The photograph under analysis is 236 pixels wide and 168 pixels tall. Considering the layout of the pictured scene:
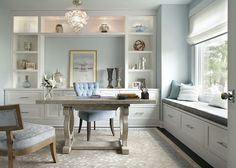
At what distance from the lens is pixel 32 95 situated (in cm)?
472

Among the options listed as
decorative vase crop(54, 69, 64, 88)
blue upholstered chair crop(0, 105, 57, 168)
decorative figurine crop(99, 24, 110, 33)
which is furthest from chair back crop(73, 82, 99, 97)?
blue upholstered chair crop(0, 105, 57, 168)

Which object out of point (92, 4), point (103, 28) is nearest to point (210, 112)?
point (103, 28)

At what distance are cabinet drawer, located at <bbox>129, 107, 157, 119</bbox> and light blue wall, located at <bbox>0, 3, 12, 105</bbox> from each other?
2.72m

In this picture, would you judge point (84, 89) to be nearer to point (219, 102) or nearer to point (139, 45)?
point (139, 45)

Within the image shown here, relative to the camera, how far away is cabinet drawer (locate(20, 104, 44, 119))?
4750 millimetres

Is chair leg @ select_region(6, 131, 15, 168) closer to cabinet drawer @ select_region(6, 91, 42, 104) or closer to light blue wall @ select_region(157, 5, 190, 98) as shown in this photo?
cabinet drawer @ select_region(6, 91, 42, 104)

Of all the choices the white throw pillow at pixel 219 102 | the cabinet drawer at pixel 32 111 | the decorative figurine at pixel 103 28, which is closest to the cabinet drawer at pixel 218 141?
the white throw pillow at pixel 219 102

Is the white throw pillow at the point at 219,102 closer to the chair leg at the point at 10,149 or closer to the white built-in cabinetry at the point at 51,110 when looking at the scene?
A: the white built-in cabinetry at the point at 51,110

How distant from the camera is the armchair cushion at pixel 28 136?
2.13 meters

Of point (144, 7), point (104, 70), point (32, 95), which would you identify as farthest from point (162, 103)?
point (32, 95)

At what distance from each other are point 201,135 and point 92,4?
3.37m

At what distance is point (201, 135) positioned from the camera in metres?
2.86

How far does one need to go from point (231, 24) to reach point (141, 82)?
3640 mm

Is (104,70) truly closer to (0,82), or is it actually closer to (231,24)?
(0,82)
